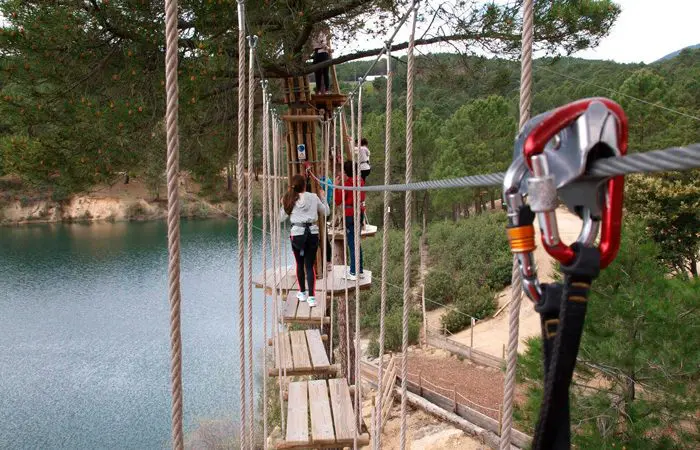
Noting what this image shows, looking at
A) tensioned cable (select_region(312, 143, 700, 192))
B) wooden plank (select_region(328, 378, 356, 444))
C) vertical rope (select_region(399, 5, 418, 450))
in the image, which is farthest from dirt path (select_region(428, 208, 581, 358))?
tensioned cable (select_region(312, 143, 700, 192))

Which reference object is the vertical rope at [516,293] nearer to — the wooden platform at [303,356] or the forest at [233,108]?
the wooden platform at [303,356]

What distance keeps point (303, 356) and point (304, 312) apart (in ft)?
0.96

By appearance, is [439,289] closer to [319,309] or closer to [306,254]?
[319,309]

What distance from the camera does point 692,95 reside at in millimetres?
12008

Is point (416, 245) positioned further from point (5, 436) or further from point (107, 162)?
point (107, 162)

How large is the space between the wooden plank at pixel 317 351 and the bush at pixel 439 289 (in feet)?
28.1

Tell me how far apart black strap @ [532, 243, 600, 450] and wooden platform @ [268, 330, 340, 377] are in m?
2.18

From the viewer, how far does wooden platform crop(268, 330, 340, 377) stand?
2514 mm

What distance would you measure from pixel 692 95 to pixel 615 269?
37.6 feet

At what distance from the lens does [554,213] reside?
1.22 ft

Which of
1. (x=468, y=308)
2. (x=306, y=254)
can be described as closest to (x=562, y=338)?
(x=306, y=254)

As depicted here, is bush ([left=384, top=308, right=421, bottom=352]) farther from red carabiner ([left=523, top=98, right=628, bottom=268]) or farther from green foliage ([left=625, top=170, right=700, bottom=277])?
red carabiner ([left=523, top=98, right=628, bottom=268])

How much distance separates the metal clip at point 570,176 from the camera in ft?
1.19

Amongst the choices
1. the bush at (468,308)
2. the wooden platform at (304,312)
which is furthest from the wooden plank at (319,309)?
the bush at (468,308)
